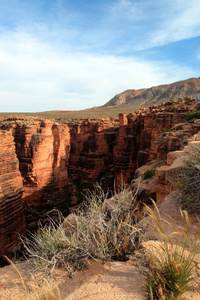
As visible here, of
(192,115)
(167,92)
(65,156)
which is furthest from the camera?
(167,92)

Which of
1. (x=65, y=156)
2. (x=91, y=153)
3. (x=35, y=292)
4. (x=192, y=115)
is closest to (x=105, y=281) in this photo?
(x=35, y=292)

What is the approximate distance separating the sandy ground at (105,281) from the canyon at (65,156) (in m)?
3.07

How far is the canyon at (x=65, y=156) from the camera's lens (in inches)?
494

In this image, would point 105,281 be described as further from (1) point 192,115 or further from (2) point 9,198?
(1) point 192,115

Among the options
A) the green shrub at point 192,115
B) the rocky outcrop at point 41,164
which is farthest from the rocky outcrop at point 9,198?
the green shrub at point 192,115

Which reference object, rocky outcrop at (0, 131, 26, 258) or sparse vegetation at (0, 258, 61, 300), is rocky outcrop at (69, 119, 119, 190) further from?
sparse vegetation at (0, 258, 61, 300)

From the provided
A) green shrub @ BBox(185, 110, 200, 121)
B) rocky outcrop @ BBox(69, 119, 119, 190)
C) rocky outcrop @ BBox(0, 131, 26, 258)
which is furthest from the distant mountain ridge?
rocky outcrop @ BBox(0, 131, 26, 258)

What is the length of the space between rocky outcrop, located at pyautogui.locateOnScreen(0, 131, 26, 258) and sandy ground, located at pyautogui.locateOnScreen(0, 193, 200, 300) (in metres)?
10.0

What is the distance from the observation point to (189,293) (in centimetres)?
240

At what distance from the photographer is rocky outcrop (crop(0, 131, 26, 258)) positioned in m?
12.2

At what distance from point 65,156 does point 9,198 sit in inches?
301

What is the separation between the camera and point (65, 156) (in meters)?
19.8

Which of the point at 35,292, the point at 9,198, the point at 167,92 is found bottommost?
the point at 9,198

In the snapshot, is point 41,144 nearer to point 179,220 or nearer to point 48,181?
point 48,181
